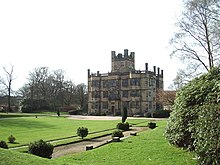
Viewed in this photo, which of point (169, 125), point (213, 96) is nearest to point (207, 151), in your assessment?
point (213, 96)

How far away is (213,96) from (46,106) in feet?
254

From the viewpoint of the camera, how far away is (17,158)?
680cm

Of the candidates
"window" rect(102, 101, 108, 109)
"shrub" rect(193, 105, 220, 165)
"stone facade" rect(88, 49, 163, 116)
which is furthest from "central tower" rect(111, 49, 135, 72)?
"shrub" rect(193, 105, 220, 165)

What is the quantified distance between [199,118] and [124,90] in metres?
65.9

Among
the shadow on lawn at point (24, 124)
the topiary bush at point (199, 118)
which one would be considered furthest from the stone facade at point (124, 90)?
the topiary bush at point (199, 118)

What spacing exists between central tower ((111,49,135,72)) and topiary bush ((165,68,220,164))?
71.4 metres

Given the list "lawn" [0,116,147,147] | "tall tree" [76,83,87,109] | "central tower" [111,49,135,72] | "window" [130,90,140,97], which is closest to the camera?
"lawn" [0,116,147,147]

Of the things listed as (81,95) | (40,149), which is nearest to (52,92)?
(81,95)

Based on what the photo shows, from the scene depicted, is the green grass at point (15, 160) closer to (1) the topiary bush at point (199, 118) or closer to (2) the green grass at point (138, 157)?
(2) the green grass at point (138, 157)

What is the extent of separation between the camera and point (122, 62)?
8225 cm

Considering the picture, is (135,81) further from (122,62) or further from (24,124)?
(24,124)

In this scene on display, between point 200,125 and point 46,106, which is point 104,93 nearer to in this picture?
point 46,106

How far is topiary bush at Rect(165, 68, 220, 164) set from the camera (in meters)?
7.84

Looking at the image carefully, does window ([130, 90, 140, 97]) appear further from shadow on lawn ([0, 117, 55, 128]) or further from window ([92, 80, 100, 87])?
shadow on lawn ([0, 117, 55, 128])
